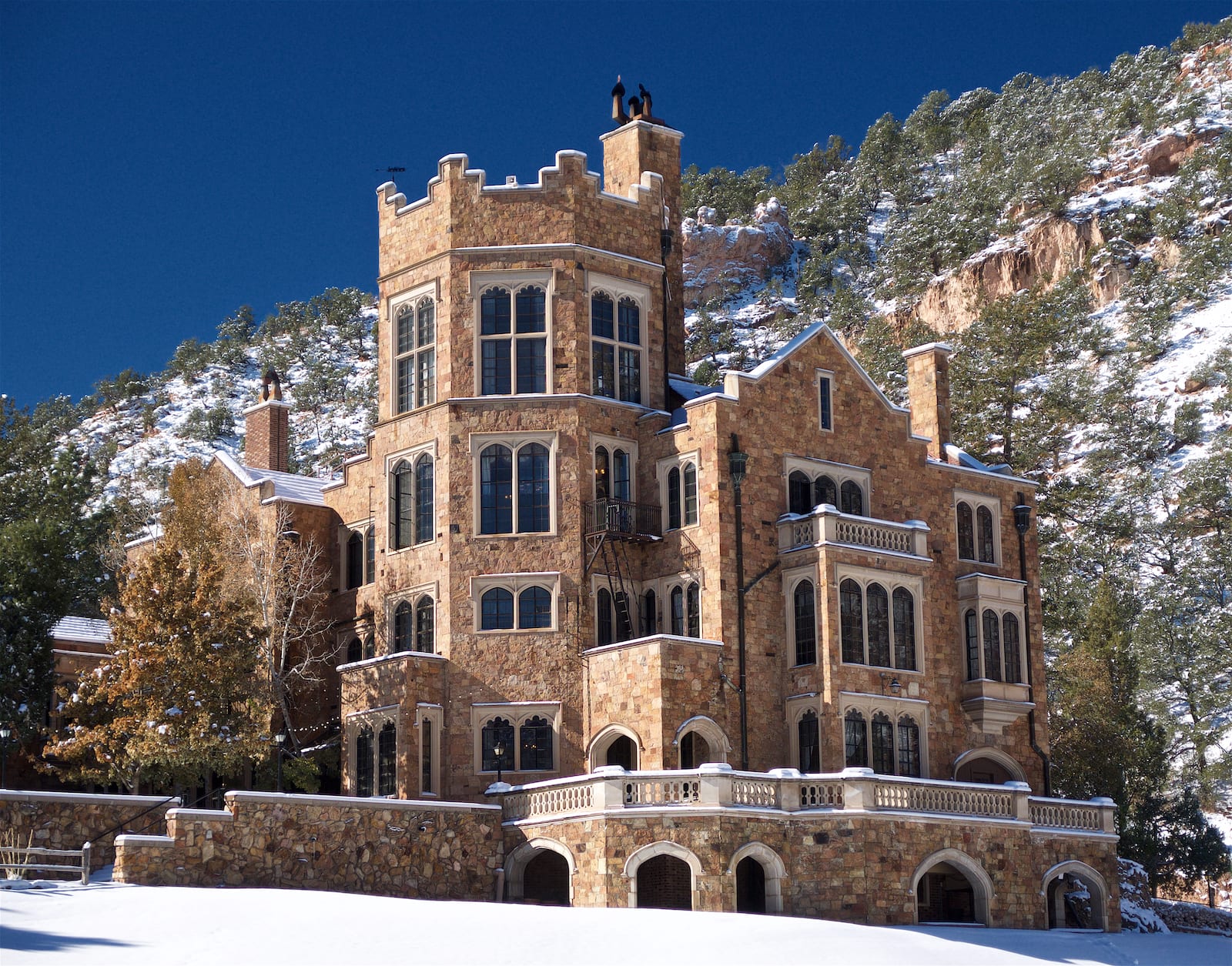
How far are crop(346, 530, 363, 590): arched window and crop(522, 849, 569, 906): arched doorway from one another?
9756 millimetres

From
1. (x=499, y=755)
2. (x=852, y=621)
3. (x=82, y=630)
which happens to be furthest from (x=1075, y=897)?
(x=82, y=630)

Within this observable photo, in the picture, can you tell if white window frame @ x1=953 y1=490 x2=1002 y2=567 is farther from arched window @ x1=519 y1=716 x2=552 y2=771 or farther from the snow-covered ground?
the snow-covered ground

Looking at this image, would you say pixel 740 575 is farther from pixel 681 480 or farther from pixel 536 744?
pixel 536 744

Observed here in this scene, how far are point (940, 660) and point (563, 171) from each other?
15.4m

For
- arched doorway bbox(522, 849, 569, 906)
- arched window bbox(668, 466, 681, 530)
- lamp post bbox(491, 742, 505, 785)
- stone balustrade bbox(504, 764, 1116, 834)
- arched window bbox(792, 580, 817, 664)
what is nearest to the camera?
stone balustrade bbox(504, 764, 1116, 834)

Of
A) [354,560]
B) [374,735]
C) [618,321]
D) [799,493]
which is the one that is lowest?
[374,735]

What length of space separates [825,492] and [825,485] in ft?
0.61

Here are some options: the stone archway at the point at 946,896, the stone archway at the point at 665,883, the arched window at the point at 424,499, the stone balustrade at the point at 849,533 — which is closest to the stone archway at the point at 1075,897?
the stone archway at the point at 946,896

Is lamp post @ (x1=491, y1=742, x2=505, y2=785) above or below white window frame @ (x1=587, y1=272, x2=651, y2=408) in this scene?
below

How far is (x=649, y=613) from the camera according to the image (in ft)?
133

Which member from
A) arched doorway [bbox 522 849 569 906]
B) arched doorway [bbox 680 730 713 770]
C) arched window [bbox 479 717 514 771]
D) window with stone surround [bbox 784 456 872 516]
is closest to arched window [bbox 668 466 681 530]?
window with stone surround [bbox 784 456 872 516]

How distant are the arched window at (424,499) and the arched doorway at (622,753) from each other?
22.1ft

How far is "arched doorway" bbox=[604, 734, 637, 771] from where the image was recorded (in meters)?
38.5

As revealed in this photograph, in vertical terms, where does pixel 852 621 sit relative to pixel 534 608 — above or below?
below
